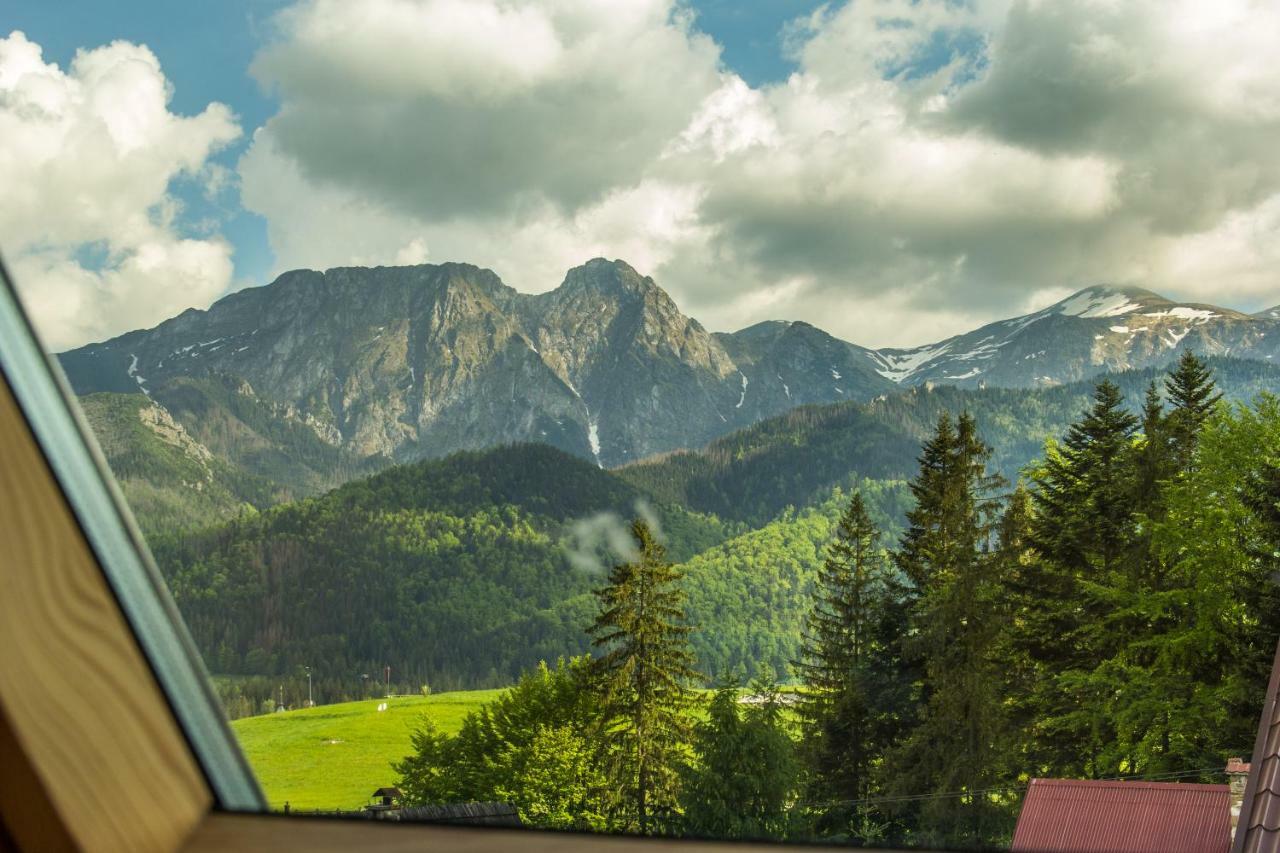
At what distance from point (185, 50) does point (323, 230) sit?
32 cm

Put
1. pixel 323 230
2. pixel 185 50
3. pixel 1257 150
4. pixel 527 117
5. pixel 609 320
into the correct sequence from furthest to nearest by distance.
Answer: pixel 609 320 → pixel 1257 150 → pixel 527 117 → pixel 323 230 → pixel 185 50

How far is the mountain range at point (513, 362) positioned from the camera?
8.79 meters

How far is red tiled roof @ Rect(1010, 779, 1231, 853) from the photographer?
1.28 meters

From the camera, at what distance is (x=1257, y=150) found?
2.47m

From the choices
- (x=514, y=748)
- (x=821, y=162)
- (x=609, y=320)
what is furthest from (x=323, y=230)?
(x=609, y=320)

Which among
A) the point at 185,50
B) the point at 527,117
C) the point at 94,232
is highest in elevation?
the point at 527,117

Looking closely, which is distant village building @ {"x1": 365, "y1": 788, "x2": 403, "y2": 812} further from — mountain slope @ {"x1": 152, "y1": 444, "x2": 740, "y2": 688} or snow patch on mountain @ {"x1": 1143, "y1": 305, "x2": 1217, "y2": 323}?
snow patch on mountain @ {"x1": 1143, "y1": 305, "x2": 1217, "y2": 323}

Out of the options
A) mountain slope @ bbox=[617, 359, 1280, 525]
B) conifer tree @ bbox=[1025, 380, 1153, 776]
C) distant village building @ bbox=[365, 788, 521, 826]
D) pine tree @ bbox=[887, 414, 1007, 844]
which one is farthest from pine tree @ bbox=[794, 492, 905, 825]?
mountain slope @ bbox=[617, 359, 1280, 525]

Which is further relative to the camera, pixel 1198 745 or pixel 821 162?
pixel 1198 745

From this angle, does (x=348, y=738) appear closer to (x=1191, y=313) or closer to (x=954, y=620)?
(x=954, y=620)

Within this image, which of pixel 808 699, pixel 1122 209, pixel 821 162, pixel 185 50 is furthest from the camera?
pixel 808 699

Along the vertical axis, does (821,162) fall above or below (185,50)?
above

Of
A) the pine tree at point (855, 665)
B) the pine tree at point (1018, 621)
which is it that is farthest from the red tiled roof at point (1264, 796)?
the pine tree at point (1018, 621)

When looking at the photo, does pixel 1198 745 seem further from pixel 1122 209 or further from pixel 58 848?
pixel 58 848
